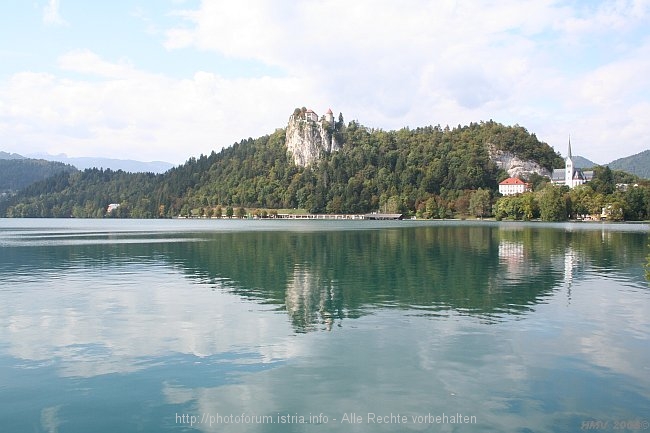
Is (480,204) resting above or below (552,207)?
above

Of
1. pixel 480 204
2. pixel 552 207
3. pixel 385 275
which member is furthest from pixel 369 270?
pixel 480 204

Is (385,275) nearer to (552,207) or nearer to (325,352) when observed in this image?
(325,352)

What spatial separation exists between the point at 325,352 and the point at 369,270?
23.7 metres

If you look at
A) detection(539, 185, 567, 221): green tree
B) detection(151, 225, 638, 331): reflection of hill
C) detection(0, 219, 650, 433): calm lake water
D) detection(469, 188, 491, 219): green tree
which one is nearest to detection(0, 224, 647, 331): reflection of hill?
detection(151, 225, 638, 331): reflection of hill

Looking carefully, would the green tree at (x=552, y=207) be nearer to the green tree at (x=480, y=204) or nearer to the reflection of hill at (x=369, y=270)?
the green tree at (x=480, y=204)

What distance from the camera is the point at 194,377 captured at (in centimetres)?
1658

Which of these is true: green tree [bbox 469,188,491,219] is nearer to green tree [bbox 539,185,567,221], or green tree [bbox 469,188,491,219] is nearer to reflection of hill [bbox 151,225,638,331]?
green tree [bbox 539,185,567,221]

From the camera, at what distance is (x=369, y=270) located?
140 feet

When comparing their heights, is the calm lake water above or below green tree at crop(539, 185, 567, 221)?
below

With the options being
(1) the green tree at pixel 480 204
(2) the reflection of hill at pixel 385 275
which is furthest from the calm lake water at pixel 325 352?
(1) the green tree at pixel 480 204

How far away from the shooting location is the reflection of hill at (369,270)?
28.4 m

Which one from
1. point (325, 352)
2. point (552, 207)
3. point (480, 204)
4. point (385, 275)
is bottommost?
point (325, 352)

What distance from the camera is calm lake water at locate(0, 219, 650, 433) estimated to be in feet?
45.4

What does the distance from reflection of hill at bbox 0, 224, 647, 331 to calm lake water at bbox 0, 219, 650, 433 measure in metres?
0.28
